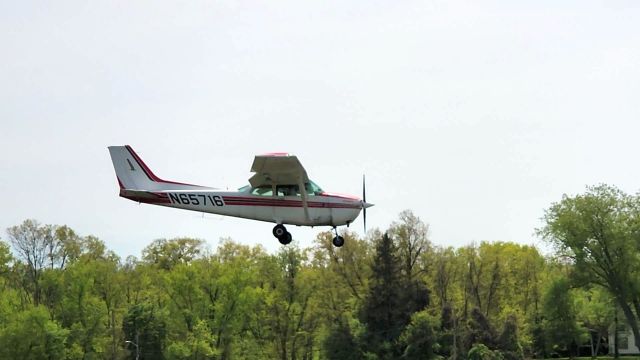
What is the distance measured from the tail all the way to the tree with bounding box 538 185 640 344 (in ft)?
131

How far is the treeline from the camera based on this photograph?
72.7 m

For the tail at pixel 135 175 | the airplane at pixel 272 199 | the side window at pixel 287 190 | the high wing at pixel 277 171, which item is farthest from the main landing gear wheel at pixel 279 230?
the tail at pixel 135 175

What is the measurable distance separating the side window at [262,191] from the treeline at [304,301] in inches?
1369

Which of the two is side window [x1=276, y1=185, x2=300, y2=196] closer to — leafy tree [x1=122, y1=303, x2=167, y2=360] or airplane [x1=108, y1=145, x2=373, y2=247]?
airplane [x1=108, y1=145, x2=373, y2=247]

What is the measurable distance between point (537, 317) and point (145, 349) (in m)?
35.9

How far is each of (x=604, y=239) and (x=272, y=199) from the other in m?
40.3

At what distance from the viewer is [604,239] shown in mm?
71125

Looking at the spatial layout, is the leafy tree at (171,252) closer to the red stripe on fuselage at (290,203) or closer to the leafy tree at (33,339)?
the leafy tree at (33,339)

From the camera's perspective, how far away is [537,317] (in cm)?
9069

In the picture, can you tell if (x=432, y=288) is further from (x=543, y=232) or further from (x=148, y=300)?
(x=148, y=300)

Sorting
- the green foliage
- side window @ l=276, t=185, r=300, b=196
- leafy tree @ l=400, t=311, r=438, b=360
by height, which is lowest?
the green foliage

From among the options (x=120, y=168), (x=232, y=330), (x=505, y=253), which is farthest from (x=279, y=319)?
(x=120, y=168)

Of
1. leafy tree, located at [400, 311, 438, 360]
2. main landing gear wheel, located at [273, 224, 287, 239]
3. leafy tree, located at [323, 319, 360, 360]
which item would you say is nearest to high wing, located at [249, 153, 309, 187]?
main landing gear wheel, located at [273, 224, 287, 239]

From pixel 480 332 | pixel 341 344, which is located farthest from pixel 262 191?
pixel 480 332
